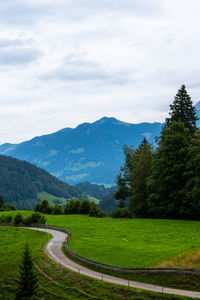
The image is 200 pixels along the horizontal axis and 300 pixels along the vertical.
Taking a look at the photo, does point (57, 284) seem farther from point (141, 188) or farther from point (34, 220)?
point (141, 188)

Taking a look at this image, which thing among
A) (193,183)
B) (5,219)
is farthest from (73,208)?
(193,183)

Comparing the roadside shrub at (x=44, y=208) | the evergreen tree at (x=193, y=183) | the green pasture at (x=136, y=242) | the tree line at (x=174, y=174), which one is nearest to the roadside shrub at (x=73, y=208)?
the roadside shrub at (x=44, y=208)

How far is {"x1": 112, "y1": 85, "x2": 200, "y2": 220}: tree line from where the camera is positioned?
6354 cm

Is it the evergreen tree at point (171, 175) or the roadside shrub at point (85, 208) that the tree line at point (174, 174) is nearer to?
the evergreen tree at point (171, 175)

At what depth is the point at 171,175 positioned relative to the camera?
67625mm

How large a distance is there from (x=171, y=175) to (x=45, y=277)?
130ft

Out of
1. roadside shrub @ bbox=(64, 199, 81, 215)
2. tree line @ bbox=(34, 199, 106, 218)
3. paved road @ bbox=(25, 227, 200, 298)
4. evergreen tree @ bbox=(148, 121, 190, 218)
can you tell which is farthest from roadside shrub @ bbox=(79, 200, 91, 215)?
paved road @ bbox=(25, 227, 200, 298)

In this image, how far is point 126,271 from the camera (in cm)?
3391

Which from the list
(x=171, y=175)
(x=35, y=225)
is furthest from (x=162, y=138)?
(x=35, y=225)

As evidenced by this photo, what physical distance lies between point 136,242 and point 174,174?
2547cm

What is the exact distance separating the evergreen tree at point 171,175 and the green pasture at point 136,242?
251 inches

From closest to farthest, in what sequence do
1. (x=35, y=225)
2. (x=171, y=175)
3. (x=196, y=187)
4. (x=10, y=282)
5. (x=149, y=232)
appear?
(x=10, y=282) < (x=149, y=232) < (x=196, y=187) < (x=171, y=175) < (x=35, y=225)

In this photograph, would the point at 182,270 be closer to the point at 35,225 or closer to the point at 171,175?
the point at 171,175

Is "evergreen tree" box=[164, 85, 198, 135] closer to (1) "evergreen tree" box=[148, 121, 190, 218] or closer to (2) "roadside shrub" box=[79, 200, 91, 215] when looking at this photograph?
(1) "evergreen tree" box=[148, 121, 190, 218]
